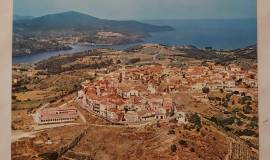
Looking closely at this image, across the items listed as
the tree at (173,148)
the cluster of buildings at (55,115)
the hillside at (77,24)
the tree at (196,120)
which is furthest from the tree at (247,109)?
the cluster of buildings at (55,115)

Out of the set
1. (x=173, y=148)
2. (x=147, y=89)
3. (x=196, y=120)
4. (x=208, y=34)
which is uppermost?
(x=208, y=34)

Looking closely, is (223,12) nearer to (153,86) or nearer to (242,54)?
(242,54)

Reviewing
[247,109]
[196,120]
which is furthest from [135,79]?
[247,109]

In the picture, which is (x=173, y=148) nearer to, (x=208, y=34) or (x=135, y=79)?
(x=135, y=79)

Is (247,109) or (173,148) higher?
(247,109)

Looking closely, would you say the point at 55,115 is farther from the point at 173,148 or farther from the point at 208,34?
the point at 208,34

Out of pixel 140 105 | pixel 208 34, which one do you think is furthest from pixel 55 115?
pixel 208 34

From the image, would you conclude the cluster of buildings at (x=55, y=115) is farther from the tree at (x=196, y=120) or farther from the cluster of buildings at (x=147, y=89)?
the tree at (x=196, y=120)
